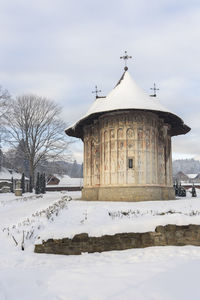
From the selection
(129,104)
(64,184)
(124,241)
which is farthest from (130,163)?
(64,184)

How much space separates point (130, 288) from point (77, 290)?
3.04ft

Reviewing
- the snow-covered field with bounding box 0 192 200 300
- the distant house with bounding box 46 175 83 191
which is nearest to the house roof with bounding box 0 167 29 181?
the distant house with bounding box 46 175 83 191

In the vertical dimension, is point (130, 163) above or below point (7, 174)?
above

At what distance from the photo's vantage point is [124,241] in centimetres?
934

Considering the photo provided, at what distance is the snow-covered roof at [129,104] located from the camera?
61.6ft

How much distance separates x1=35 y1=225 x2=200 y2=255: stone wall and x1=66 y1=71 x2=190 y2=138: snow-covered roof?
1008cm

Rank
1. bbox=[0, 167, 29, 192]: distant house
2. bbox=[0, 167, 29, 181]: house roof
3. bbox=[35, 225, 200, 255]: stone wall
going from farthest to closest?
bbox=[0, 167, 29, 181]: house roof, bbox=[0, 167, 29, 192]: distant house, bbox=[35, 225, 200, 255]: stone wall

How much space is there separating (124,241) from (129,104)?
11130 millimetres

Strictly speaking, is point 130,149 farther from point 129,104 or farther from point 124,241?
point 124,241

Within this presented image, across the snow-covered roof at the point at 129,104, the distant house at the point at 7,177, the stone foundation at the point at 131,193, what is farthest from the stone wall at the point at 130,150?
the distant house at the point at 7,177

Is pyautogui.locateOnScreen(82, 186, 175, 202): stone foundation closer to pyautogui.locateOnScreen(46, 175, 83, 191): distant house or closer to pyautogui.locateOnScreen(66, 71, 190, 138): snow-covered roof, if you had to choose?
pyautogui.locateOnScreen(66, 71, 190, 138): snow-covered roof

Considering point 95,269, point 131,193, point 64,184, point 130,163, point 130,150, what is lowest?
point 95,269

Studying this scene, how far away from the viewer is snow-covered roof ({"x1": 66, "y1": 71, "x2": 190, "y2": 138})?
739 inches

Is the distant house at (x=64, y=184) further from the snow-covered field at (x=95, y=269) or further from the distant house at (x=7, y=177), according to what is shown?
the snow-covered field at (x=95, y=269)
